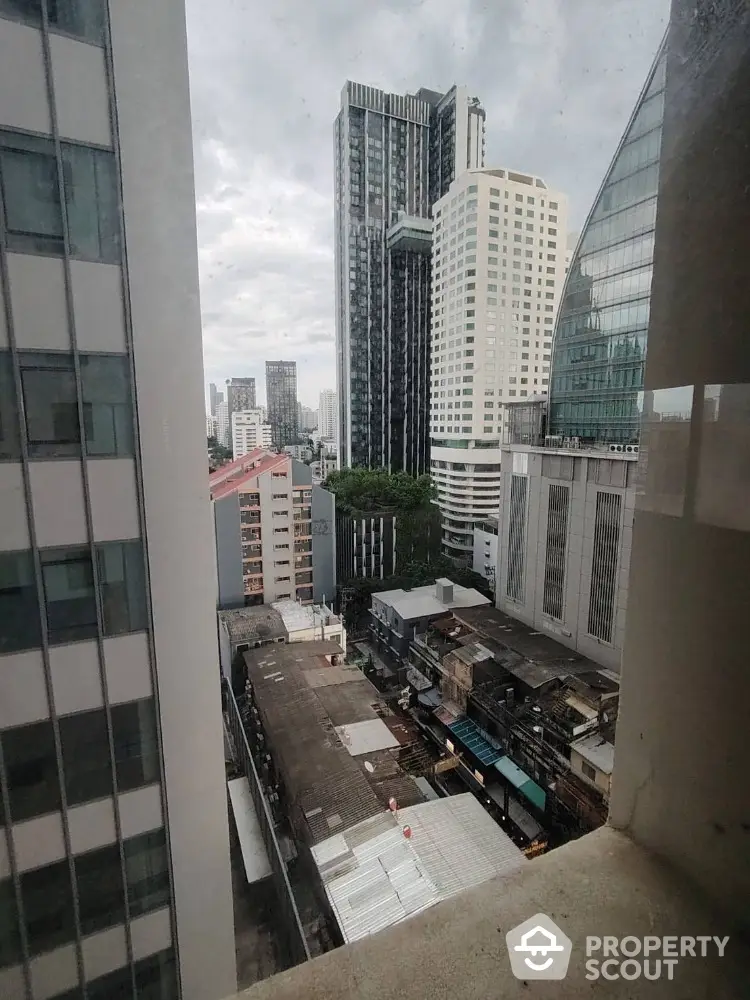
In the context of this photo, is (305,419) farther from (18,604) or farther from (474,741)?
(18,604)

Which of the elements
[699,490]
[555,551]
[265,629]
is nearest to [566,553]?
[555,551]

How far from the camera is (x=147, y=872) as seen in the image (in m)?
1.63

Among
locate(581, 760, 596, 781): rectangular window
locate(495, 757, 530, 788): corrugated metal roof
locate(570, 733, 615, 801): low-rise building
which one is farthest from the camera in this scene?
locate(495, 757, 530, 788): corrugated metal roof

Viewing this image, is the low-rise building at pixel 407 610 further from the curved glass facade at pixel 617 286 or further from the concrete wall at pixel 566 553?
the curved glass facade at pixel 617 286

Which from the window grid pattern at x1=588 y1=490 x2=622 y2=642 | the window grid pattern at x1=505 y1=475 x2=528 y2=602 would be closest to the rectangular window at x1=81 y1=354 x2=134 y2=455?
the window grid pattern at x1=588 y1=490 x2=622 y2=642

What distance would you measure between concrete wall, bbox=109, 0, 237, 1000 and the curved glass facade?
3.73 feet

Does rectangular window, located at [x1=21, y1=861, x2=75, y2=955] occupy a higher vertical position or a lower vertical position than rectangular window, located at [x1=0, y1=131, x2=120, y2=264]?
lower

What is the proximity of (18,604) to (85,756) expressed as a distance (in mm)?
534

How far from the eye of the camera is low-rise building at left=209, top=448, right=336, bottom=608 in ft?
25.9

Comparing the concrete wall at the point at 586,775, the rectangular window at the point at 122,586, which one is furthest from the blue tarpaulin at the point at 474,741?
the rectangular window at the point at 122,586

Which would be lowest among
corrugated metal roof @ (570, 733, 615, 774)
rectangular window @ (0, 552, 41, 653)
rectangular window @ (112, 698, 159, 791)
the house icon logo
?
corrugated metal roof @ (570, 733, 615, 774)

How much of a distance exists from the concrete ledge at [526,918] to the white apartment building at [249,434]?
6717 mm

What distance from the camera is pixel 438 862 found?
3.02 m

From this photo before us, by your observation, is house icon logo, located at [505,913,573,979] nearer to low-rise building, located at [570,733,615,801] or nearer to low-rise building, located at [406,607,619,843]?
low-rise building, located at [406,607,619,843]
